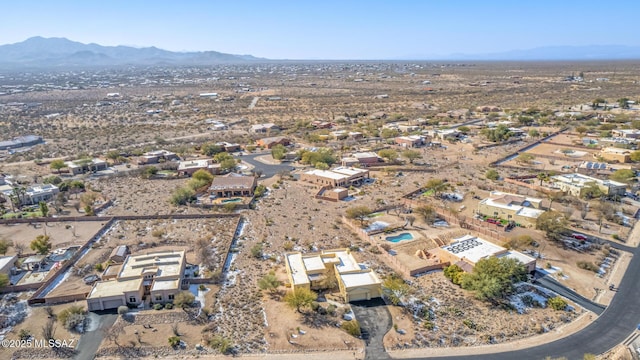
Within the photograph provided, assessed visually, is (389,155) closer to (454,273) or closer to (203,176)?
(203,176)

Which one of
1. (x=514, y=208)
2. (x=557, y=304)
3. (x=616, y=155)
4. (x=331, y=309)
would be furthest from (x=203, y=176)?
(x=616, y=155)

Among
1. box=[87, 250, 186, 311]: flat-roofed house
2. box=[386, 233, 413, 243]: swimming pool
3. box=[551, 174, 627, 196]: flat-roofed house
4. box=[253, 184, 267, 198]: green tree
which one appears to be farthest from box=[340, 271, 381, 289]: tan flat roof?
box=[551, 174, 627, 196]: flat-roofed house

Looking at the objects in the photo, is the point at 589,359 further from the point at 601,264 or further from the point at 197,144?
the point at 197,144

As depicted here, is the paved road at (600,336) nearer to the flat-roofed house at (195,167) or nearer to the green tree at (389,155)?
the green tree at (389,155)

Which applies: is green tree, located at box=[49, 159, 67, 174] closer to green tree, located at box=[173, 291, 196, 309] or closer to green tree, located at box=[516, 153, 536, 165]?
green tree, located at box=[173, 291, 196, 309]

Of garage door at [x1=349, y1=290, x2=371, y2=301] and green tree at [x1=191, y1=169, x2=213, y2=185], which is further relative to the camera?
green tree at [x1=191, y1=169, x2=213, y2=185]

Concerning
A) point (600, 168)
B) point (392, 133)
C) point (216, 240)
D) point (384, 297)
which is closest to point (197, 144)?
point (392, 133)
